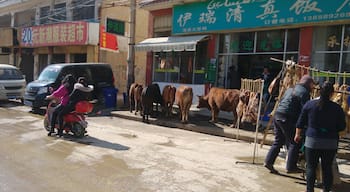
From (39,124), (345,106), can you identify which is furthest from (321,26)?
(39,124)

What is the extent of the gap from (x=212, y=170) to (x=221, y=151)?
1910 mm

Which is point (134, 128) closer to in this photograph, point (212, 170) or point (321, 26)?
point (212, 170)

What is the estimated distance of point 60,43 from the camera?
77.7 feet

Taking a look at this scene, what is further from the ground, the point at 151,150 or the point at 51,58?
the point at 51,58

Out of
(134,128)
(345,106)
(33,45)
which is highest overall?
(33,45)

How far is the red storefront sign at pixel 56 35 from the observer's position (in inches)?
858

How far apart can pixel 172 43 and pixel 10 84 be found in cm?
803

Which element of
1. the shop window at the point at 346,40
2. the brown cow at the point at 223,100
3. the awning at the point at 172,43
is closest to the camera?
the shop window at the point at 346,40

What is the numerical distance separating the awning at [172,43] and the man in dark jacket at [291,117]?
7.94 meters

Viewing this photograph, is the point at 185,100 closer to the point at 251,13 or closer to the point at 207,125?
the point at 207,125

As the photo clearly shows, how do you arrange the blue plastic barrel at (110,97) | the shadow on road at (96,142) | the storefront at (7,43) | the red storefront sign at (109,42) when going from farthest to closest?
the storefront at (7,43)
the red storefront sign at (109,42)
the blue plastic barrel at (110,97)
the shadow on road at (96,142)

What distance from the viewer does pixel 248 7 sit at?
13.1m

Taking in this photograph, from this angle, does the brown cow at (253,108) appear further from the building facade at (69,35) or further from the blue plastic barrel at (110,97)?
the building facade at (69,35)

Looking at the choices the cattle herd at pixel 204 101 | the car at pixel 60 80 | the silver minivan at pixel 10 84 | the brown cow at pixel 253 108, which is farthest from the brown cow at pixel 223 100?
the silver minivan at pixel 10 84
